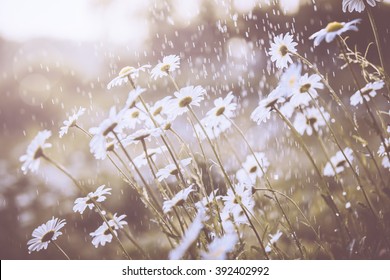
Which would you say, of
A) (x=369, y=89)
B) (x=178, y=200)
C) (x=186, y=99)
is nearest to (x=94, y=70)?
(x=186, y=99)

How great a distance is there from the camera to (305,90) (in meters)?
0.86

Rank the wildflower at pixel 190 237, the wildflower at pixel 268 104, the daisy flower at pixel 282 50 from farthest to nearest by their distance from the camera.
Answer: the daisy flower at pixel 282 50 < the wildflower at pixel 268 104 < the wildflower at pixel 190 237

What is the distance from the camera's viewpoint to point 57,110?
1239 mm

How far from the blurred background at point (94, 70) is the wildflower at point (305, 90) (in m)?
0.25

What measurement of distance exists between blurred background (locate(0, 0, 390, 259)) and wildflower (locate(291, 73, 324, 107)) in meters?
0.25

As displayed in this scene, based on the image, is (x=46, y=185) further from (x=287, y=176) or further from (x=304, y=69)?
(x=304, y=69)

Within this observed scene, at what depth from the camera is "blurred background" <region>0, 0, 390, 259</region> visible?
117 centimetres

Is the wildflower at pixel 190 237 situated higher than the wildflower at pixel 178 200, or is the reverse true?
the wildflower at pixel 178 200

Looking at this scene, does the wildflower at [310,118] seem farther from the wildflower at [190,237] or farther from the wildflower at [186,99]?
the wildflower at [190,237]

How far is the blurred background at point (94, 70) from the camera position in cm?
117

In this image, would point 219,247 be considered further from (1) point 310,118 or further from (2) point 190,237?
(1) point 310,118

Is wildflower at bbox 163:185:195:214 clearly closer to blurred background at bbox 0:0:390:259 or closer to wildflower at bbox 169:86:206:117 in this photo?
wildflower at bbox 169:86:206:117

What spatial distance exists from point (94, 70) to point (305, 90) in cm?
62

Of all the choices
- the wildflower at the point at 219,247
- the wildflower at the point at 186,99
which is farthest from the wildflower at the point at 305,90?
the wildflower at the point at 219,247
